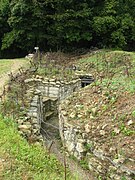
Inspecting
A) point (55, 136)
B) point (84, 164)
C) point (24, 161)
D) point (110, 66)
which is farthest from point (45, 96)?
point (24, 161)

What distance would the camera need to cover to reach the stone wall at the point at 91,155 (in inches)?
253

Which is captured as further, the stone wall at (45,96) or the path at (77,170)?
the stone wall at (45,96)

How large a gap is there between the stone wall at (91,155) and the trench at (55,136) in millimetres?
187

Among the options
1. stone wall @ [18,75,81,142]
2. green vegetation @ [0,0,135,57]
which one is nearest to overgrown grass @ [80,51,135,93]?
stone wall @ [18,75,81,142]

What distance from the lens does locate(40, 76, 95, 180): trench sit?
23.3 feet

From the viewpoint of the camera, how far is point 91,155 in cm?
720

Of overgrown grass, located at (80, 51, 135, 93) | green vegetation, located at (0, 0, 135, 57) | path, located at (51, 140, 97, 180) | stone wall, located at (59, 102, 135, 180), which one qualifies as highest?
green vegetation, located at (0, 0, 135, 57)

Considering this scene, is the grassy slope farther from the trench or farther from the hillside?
the hillside

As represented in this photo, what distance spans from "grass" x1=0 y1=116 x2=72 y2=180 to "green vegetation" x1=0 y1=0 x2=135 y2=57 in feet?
37.7

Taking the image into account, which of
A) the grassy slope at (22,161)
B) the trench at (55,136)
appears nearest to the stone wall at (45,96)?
the trench at (55,136)

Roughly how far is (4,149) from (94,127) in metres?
2.48

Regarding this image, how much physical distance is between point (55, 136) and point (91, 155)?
2.28 metres

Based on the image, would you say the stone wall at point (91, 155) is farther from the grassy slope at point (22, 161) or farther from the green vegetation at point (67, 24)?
the green vegetation at point (67, 24)

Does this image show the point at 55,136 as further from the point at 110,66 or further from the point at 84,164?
the point at 110,66
